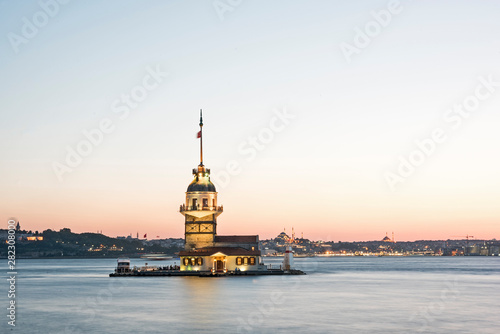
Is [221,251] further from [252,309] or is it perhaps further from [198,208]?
[252,309]

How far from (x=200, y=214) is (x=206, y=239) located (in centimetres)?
396

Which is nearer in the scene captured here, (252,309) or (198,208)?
(252,309)

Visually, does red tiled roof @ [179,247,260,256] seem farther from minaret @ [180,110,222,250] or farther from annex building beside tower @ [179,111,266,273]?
minaret @ [180,110,222,250]

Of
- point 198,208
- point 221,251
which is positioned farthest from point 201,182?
point 221,251

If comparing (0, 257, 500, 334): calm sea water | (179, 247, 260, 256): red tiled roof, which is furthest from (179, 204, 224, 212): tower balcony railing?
(0, 257, 500, 334): calm sea water

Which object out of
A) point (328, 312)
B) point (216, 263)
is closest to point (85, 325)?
point (328, 312)

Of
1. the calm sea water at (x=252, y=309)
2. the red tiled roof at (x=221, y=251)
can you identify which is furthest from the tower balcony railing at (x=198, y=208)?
the calm sea water at (x=252, y=309)

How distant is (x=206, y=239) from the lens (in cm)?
10244

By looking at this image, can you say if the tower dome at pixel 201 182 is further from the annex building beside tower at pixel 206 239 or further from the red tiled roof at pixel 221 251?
the red tiled roof at pixel 221 251

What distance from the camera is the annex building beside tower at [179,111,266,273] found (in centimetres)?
9919

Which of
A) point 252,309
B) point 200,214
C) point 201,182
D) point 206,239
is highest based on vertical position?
point 201,182

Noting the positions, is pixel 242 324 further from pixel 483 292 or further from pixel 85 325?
pixel 483 292

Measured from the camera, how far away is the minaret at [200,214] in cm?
10212

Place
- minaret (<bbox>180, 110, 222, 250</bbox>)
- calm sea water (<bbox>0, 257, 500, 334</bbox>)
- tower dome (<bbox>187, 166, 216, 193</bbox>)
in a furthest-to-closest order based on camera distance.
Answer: tower dome (<bbox>187, 166, 216, 193</bbox>) < minaret (<bbox>180, 110, 222, 250</bbox>) < calm sea water (<bbox>0, 257, 500, 334</bbox>)
